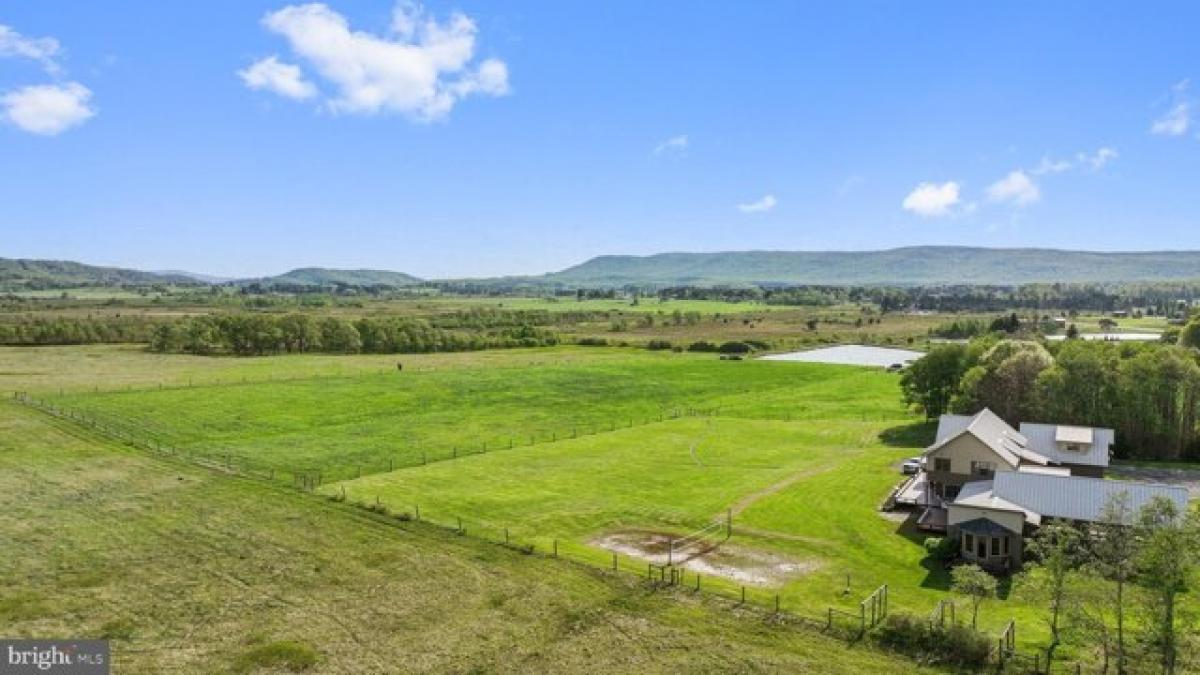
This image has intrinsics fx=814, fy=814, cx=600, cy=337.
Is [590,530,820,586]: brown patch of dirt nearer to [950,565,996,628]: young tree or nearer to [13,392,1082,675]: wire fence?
[13,392,1082,675]: wire fence

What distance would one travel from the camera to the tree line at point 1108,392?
70.1 meters

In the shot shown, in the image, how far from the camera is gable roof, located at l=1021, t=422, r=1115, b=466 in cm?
5868

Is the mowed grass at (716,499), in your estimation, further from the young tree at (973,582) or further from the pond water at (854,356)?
the pond water at (854,356)

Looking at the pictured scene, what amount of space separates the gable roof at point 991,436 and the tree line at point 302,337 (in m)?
113

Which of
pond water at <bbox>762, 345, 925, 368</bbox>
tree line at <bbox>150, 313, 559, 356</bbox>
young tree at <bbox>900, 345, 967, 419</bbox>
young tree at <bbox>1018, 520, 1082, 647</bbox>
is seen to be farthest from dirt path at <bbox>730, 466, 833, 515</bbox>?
tree line at <bbox>150, 313, 559, 356</bbox>

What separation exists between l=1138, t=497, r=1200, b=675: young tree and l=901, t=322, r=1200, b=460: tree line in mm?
43443

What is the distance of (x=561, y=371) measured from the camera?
4897 inches

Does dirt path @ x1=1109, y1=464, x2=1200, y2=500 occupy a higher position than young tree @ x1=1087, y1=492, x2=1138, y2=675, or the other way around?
young tree @ x1=1087, y1=492, x2=1138, y2=675

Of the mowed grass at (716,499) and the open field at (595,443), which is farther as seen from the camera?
the open field at (595,443)

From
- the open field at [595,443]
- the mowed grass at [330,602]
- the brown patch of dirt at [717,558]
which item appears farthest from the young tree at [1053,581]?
the brown patch of dirt at [717,558]

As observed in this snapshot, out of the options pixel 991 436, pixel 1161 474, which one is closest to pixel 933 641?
pixel 991 436

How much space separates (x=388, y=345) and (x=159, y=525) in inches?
4333

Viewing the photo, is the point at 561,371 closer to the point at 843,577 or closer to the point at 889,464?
the point at 889,464

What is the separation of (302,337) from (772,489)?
383 feet
